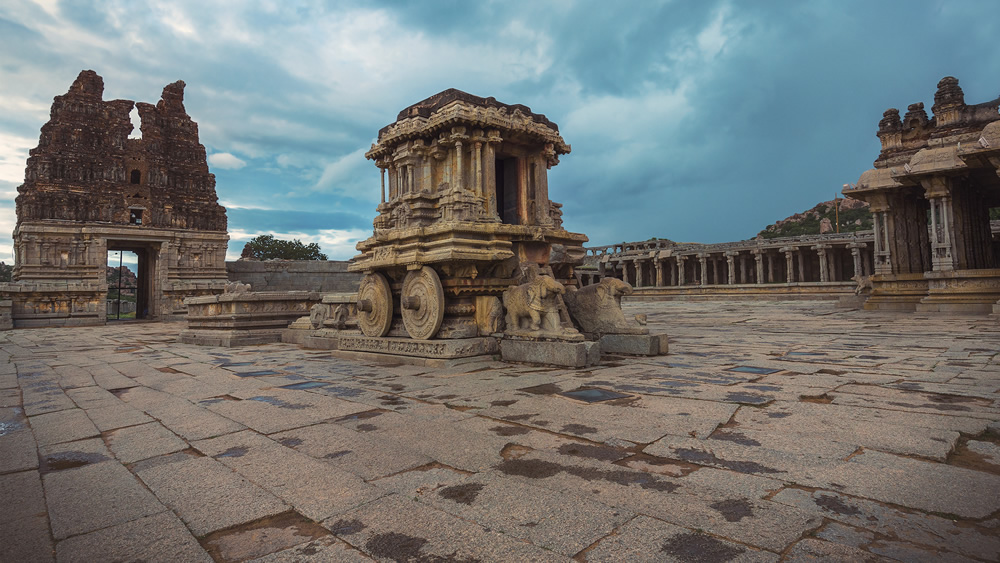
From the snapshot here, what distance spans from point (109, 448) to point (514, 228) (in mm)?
5444

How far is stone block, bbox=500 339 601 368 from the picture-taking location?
5816 millimetres

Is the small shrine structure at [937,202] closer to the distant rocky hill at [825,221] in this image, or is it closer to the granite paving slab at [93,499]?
the granite paving slab at [93,499]

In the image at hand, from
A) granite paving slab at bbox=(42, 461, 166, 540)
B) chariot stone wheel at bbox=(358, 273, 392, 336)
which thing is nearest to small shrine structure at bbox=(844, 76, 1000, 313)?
chariot stone wheel at bbox=(358, 273, 392, 336)

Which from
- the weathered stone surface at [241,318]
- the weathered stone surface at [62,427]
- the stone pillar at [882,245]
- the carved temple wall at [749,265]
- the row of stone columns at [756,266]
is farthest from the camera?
the row of stone columns at [756,266]

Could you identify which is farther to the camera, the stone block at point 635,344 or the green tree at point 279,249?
the green tree at point 279,249

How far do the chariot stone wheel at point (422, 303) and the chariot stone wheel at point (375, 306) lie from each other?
474mm

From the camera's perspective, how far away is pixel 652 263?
140 ft

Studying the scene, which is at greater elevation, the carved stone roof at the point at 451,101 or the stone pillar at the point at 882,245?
the carved stone roof at the point at 451,101

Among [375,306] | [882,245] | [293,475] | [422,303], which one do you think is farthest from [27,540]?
[882,245]

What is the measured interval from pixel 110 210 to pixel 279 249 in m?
23.9

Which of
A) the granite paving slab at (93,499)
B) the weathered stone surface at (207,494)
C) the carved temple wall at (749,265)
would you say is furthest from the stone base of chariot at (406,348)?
the carved temple wall at (749,265)

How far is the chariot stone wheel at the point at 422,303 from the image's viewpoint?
687 centimetres

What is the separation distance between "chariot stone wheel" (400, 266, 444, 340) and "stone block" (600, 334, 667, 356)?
240cm

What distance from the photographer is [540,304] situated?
21.0 ft
